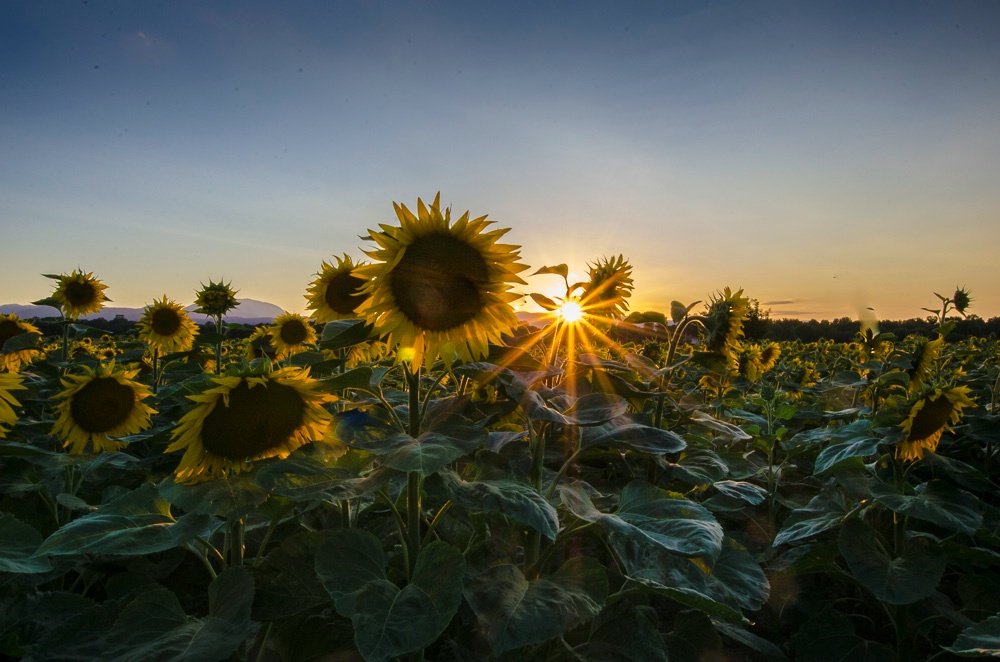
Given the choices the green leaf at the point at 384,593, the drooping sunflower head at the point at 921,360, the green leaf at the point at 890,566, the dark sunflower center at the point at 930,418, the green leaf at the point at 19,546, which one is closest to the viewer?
the green leaf at the point at 384,593

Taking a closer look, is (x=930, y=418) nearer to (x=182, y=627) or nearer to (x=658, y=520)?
(x=658, y=520)

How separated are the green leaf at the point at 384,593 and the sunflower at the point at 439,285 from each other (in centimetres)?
59

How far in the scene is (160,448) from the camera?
3650 mm

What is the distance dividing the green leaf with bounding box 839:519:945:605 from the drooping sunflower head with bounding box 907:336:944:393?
1319 mm

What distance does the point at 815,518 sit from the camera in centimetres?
276

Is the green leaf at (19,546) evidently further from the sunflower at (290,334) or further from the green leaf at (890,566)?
the sunflower at (290,334)

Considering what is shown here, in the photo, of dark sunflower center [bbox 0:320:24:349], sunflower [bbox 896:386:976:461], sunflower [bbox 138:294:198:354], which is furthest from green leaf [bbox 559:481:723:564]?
dark sunflower center [bbox 0:320:24:349]

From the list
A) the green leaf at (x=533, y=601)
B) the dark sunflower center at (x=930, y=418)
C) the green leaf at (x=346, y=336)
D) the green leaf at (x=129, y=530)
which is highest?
the green leaf at (x=346, y=336)

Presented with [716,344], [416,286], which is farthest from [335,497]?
[716,344]

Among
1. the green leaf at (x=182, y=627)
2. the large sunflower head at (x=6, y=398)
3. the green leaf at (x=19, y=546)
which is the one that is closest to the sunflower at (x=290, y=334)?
the large sunflower head at (x=6, y=398)

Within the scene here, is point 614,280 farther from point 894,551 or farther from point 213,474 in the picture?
point 213,474

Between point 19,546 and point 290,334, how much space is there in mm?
3908

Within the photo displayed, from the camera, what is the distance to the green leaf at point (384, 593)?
138cm

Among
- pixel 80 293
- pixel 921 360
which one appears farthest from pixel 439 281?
pixel 80 293
